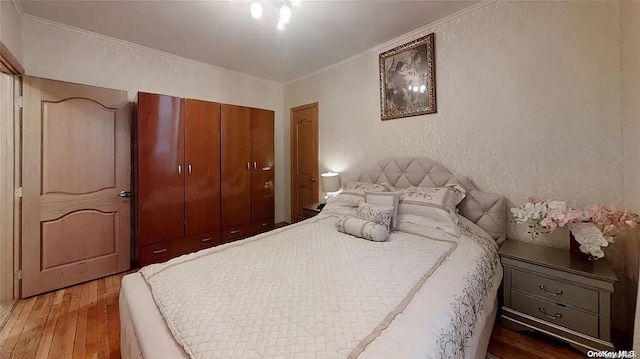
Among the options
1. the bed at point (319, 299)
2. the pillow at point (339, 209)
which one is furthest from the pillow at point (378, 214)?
the pillow at point (339, 209)

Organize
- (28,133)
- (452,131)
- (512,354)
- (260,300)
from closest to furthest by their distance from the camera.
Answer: (260,300) < (512,354) < (28,133) < (452,131)

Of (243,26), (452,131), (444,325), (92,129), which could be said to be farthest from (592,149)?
(92,129)

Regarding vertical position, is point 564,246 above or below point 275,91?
below

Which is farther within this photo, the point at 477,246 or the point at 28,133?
the point at 28,133

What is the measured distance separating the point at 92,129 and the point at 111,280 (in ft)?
5.19

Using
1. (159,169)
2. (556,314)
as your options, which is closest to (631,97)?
(556,314)

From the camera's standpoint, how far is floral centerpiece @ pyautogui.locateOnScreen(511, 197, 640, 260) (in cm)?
154

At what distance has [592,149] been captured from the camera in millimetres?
1805


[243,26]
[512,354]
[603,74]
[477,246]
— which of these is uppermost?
[243,26]

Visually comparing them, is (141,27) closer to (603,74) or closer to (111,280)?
(111,280)

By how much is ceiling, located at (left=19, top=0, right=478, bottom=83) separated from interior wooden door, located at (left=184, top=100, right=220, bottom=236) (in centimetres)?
73

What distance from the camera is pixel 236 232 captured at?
354 cm

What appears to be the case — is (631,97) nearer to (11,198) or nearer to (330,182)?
(330,182)

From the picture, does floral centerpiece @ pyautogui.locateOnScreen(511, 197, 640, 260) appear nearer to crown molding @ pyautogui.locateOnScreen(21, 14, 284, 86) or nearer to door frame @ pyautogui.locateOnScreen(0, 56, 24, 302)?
crown molding @ pyautogui.locateOnScreen(21, 14, 284, 86)
